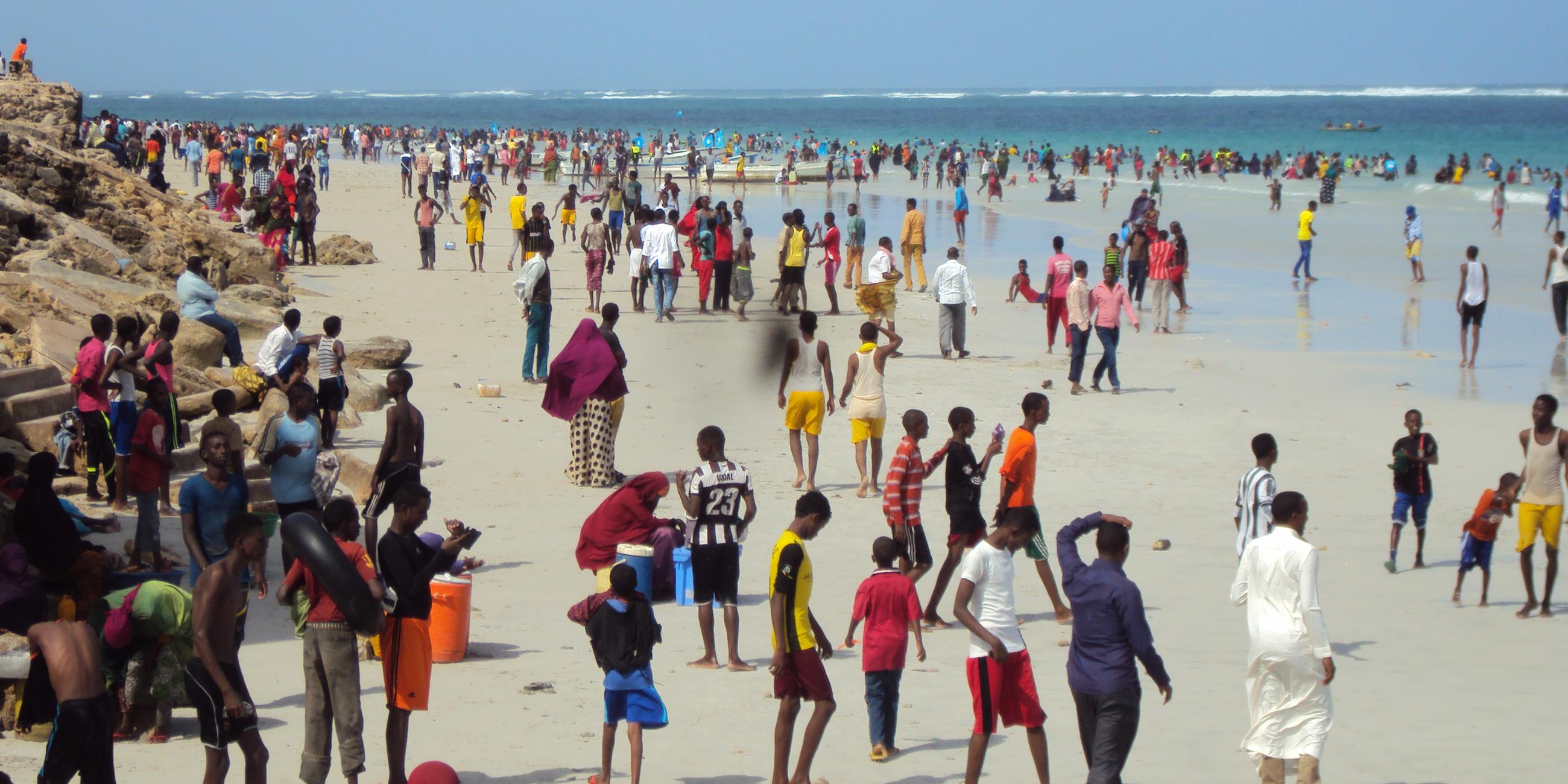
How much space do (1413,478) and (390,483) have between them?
6.45 metres

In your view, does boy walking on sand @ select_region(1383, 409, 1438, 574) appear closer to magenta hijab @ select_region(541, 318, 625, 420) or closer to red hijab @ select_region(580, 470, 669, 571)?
red hijab @ select_region(580, 470, 669, 571)

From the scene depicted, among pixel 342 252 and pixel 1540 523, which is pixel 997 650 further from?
pixel 342 252

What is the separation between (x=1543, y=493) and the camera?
28.1 feet

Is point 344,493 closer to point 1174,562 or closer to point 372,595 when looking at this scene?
point 372,595

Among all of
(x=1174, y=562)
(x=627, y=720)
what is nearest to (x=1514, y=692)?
(x=1174, y=562)

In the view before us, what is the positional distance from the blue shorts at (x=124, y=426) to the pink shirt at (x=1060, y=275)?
10.9m

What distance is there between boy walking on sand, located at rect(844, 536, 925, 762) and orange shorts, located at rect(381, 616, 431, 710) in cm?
180

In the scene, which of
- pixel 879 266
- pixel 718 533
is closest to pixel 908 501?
pixel 718 533

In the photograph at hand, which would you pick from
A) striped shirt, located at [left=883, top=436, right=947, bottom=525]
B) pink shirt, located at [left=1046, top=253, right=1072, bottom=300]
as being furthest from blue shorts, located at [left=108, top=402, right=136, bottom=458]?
pink shirt, located at [left=1046, top=253, right=1072, bottom=300]

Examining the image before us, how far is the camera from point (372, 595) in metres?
5.23

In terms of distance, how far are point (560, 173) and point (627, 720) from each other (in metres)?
50.6

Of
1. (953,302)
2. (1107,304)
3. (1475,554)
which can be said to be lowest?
(1475,554)

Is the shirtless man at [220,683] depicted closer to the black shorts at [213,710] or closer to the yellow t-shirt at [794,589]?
the black shorts at [213,710]

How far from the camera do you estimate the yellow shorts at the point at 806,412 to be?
1105 cm
